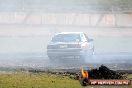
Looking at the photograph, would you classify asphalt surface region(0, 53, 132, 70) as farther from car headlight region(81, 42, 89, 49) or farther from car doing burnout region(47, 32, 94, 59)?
car headlight region(81, 42, 89, 49)

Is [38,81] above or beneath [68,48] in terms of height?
beneath

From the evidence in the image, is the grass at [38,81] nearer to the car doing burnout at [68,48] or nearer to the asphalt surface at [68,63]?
the asphalt surface at [68,63]

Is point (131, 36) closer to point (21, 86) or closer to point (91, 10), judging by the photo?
point (91, 10)

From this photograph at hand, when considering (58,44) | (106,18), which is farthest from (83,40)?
(106,18)

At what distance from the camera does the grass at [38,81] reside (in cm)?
881

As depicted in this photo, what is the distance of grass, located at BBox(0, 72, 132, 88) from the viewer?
8811mm

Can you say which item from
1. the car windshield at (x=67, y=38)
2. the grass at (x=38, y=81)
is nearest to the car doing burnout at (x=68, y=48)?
the car windshield at (x=67, y=38)

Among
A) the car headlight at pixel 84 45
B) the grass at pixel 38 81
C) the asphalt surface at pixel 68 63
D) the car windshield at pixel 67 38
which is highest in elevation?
the car windshield at pixel 67 38

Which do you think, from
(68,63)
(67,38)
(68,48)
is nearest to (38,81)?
(68,63)

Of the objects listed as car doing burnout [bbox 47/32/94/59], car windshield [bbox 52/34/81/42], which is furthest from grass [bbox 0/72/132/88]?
car windshield [bbox 52/34/81/42]

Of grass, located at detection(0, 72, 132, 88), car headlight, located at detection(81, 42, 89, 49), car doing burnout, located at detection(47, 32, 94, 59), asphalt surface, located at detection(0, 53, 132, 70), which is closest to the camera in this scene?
grass, located at detection(0, 72, 132, 88)

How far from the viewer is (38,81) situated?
31.2ft

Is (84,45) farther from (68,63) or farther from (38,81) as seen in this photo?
(38,81)

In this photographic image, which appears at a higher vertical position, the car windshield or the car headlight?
the car windshield
